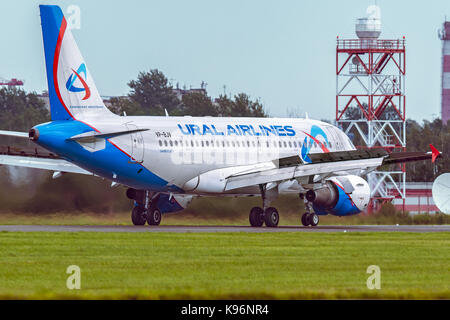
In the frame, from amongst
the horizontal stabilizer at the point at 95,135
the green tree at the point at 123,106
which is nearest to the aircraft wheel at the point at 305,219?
the horizontal stabilizer at the point at 95,135

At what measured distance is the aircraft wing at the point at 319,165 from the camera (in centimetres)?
4614

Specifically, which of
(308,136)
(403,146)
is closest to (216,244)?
(308,136)

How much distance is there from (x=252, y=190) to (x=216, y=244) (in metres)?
14.1

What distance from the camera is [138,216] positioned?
154ft

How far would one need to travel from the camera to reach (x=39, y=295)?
2008cm

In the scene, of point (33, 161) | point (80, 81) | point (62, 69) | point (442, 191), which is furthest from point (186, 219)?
point (442, 191)

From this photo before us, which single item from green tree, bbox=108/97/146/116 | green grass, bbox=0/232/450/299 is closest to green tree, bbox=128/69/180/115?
green tree, bbox=108/97/146/116

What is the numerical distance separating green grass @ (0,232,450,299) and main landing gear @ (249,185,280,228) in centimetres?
790

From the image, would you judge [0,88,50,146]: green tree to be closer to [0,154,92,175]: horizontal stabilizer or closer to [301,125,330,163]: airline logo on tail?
[0,154,92,175]: horizontal stabilizer

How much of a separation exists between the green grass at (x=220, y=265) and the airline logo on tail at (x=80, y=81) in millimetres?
6397

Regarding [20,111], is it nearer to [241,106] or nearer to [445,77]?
[241,106]

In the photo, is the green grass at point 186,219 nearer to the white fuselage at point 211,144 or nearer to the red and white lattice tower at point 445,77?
the white fuselage at point 211,144

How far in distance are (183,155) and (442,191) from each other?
15.4 meters

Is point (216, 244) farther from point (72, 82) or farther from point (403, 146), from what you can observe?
point (403, 146)
